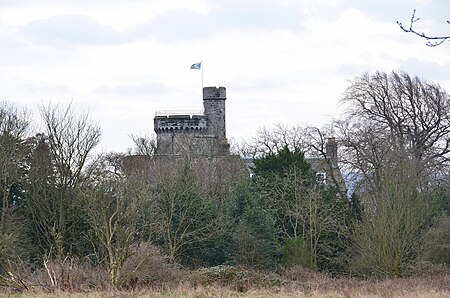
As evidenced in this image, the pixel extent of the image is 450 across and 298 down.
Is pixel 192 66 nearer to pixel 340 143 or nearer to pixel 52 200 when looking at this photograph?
pixel 340 143

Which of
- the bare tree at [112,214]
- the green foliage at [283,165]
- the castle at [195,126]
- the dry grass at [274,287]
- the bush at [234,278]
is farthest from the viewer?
the castle at [195,126]

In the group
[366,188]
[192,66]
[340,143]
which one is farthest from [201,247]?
[192,66]

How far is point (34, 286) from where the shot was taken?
79.4 feet

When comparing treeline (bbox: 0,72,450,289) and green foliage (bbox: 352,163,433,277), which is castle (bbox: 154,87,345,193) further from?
green foliage (bbox: 352,163,433,277)

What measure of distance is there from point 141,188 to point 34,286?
10.2 metres

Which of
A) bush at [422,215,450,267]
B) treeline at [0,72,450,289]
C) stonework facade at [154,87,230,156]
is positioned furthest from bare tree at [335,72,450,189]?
stonework facade at [154,87,230,156]

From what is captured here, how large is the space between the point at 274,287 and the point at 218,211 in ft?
39.5

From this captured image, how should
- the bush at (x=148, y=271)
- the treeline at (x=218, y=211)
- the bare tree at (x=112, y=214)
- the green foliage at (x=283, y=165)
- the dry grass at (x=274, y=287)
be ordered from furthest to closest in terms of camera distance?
1. the green foliage at (x=283, y=165)
2. the treeline at (x=218, y=211)
3. the bush at (x=148, y=271)
4. the bare tree at (x=112, y=214)
5. the dry grass at (x=274, y=287)

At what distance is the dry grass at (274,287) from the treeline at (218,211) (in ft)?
7.86

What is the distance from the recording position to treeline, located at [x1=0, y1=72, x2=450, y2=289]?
33.8 m

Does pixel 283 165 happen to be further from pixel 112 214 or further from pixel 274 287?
pixel 274 287

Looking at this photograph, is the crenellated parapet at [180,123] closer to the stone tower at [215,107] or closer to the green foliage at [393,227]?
the stone tower at [215,107]

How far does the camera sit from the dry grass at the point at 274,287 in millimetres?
22500

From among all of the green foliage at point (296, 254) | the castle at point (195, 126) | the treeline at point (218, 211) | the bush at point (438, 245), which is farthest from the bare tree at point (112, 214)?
the castle at point (195, 126)
